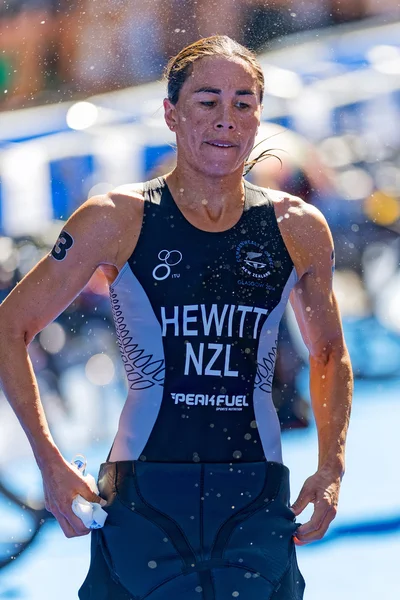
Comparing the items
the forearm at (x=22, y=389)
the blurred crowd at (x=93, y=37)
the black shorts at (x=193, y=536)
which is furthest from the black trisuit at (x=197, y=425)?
the blurred crowd at (x=93, y=37)

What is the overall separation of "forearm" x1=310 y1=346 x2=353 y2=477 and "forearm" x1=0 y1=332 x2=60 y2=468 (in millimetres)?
746

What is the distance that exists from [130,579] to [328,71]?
5227 mm

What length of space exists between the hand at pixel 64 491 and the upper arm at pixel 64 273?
1.17 ft

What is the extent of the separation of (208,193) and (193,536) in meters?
0.94

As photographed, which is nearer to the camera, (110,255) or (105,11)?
(110,255)

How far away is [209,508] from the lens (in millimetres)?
2607

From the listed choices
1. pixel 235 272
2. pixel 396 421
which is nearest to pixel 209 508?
pixel 235 272

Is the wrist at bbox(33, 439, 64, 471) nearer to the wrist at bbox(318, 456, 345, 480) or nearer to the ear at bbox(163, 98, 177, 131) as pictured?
the wrist at bbox(318, 456, 345, 480)

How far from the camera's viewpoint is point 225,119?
2.80m

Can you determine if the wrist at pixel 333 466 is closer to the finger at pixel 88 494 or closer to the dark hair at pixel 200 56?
the finger at pixel 88 494

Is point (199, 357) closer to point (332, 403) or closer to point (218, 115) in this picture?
point (332, 403)

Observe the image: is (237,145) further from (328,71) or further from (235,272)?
(328,71)

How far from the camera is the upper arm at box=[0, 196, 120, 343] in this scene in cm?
271

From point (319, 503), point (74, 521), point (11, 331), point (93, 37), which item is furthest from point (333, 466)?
point (93, 37)
